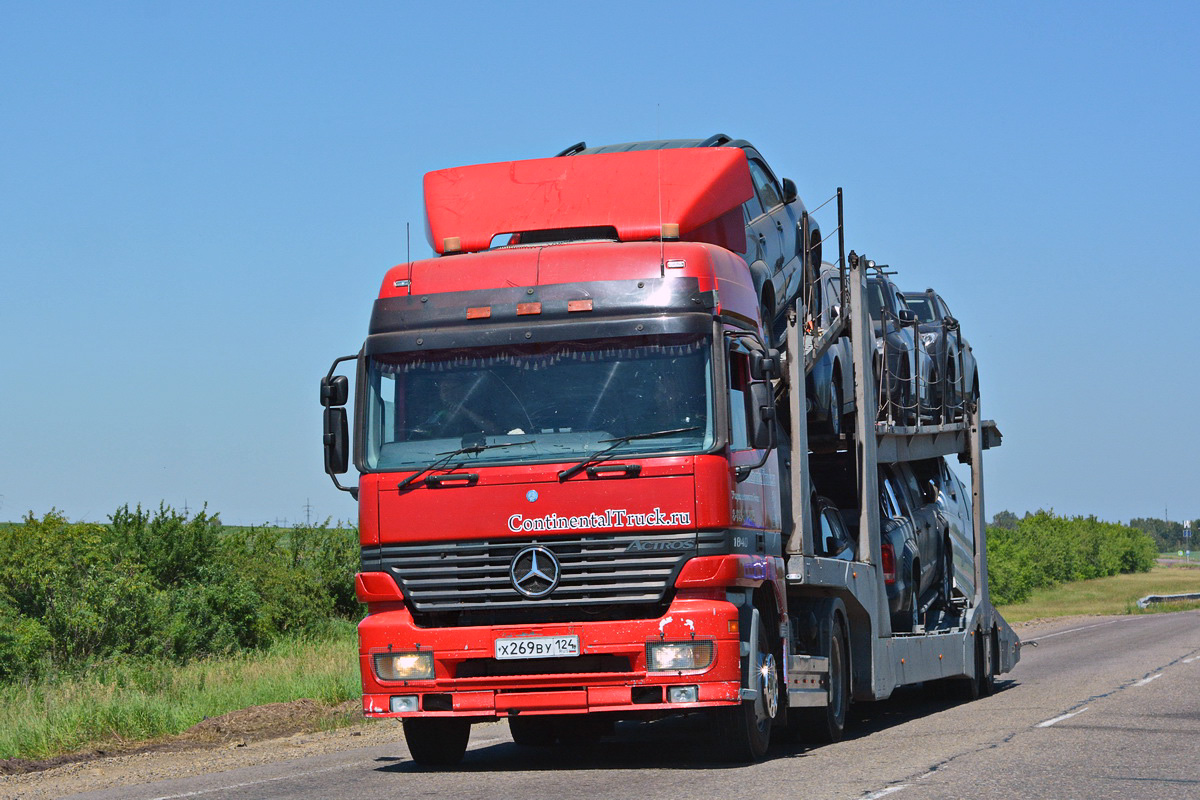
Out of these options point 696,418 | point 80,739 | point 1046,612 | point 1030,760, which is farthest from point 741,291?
point 1046,612

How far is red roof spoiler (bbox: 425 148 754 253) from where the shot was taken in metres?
10.7

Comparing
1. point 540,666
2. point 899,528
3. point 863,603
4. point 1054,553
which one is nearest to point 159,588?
point 899,528

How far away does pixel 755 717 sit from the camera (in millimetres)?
9992

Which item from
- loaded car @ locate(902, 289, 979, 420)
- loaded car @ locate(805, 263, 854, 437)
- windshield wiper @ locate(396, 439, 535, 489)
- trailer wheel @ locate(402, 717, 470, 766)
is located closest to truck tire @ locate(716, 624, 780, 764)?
trailer wheel @ locate(402, 717, 470, 766)

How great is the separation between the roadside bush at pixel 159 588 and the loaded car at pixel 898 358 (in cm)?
1528

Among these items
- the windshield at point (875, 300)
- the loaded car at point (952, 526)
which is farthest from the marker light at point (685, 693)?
the loaded car at point (952, 526)

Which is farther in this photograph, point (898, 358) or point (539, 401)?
point (898, 358)

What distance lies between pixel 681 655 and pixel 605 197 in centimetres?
340

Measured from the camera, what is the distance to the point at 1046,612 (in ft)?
163

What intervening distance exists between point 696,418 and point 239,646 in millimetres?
24910

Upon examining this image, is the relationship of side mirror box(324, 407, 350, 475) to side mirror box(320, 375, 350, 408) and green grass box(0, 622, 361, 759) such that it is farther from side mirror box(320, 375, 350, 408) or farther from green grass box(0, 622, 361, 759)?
green grass box(0, 622, 361, 759)

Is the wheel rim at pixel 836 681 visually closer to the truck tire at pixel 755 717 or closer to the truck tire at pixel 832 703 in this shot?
the truck tire at pixel 832 703

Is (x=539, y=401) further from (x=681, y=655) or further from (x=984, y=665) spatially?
(x=984, y=665)

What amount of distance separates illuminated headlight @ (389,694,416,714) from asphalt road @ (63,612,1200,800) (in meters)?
0.46
